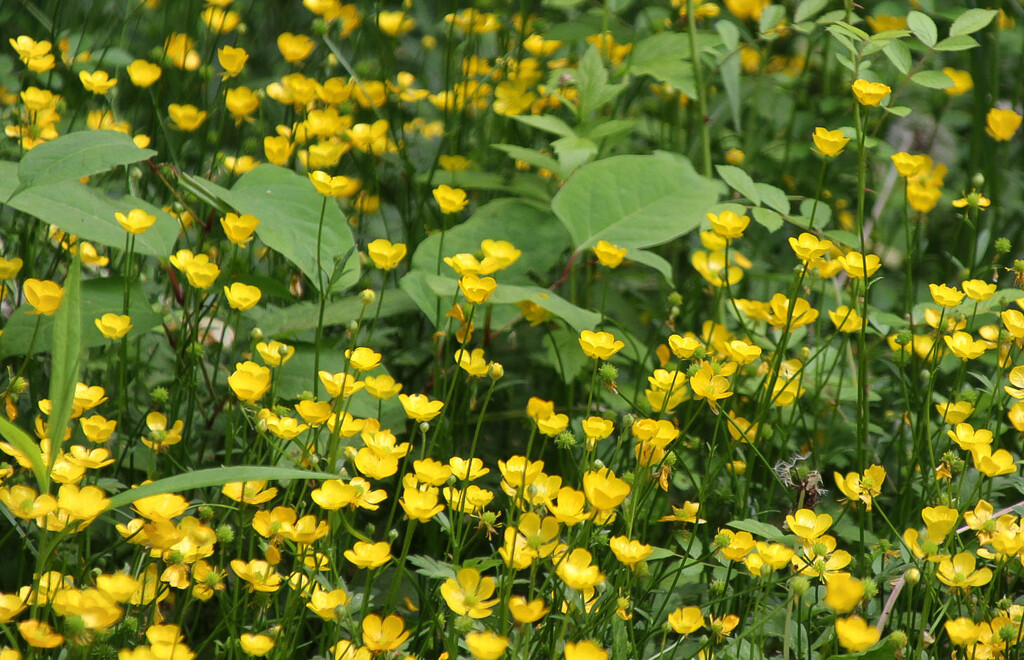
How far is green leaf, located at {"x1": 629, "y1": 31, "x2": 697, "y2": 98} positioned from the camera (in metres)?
1.69

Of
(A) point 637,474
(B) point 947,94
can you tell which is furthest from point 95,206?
(B) point 947,94

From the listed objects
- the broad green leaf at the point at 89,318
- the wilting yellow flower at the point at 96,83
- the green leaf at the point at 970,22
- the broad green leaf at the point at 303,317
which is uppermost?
the green leaf at the point at 970,22

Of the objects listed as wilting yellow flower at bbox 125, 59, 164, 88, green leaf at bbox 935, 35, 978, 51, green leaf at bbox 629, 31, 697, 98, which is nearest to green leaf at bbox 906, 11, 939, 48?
green leaf at bbox 935, 35, 978, 51

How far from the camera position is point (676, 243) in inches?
79.6

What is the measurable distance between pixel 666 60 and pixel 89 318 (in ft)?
3.26

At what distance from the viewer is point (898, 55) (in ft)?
4.33

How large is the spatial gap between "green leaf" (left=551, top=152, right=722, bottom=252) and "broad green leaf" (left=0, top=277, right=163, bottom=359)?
60cm

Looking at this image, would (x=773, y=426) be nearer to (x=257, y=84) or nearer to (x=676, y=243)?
(x=676, y=243)

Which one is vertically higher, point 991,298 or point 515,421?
point 991,298

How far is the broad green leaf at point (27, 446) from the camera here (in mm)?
909

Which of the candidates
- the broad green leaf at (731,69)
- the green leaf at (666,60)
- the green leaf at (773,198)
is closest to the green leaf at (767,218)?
the green leaf at (773,198)

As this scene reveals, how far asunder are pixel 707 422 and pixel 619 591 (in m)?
0.64

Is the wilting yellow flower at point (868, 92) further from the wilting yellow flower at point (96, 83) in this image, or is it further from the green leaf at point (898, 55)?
the wilting yellow flower at point (96, 83)

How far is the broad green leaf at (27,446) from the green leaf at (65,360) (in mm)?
15
